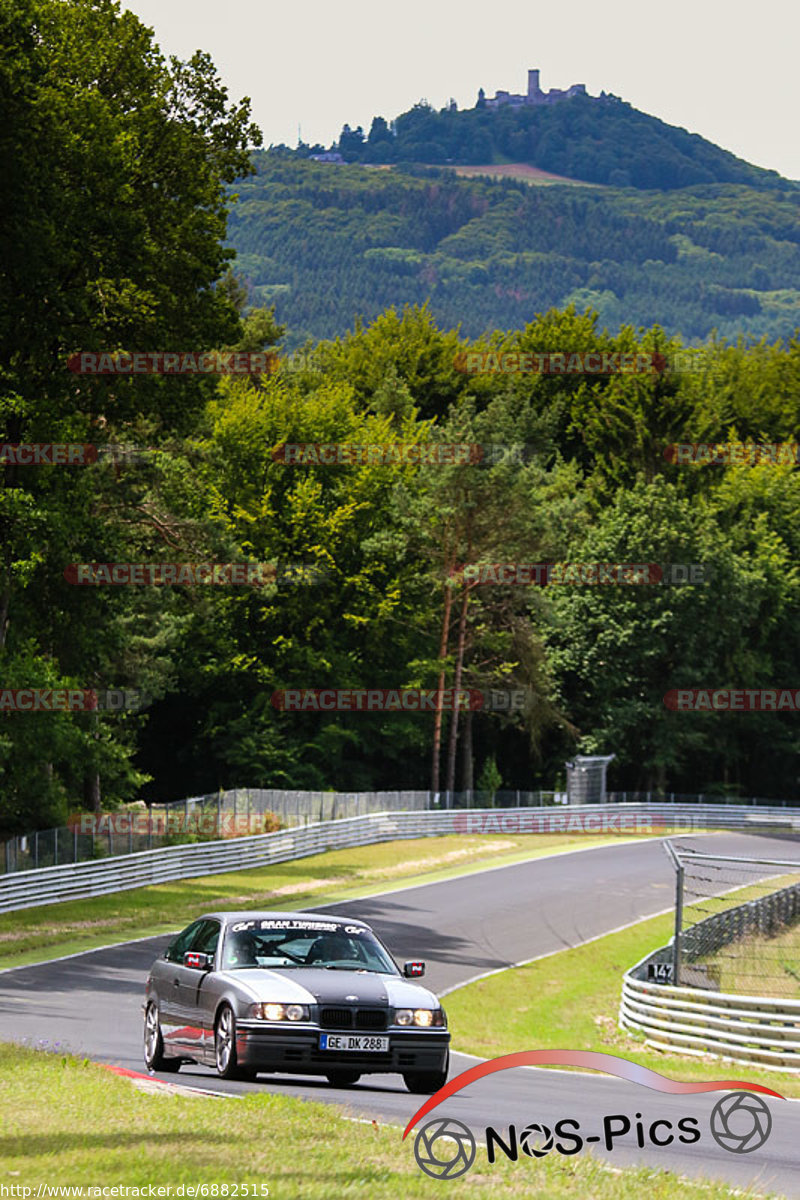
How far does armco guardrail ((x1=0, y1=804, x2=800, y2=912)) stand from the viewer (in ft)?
121

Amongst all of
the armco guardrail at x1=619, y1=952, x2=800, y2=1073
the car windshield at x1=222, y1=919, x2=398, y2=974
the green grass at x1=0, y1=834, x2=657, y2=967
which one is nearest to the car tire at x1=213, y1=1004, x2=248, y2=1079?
the car windshield at x1=222, y1=919, x2=398, y2=974

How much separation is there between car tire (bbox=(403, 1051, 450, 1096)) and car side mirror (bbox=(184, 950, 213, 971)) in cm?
188

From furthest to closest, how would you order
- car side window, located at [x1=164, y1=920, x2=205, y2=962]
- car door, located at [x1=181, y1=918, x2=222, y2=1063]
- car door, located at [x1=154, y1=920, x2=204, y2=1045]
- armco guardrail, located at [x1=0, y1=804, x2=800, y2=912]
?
1. armco guardrail, located at [x1=0, y1=804, x2=800, y2=912]
2. car side window, located at [x1=164, y1=920, x2=205, y2=962]
3. car door, located at [x1=154, y1=920, x2=204, y2=1045]
4. car door, located at [x1=181, y1=918, x2=222, y2=1063]

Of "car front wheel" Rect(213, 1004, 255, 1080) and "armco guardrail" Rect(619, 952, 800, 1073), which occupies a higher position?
"car front wheel" Rect(213, 1004, 255, 1080)

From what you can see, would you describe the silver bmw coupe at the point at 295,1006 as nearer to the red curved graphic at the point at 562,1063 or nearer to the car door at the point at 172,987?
the car door at the point at 172,987

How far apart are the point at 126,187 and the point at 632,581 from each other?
49.5 m


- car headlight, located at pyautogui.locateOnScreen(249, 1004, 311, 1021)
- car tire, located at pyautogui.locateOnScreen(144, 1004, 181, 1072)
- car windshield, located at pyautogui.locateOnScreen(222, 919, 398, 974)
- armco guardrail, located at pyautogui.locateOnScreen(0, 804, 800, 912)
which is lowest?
armco guardrail, located at pyautogui.locateOnScreen(0, 804, 800, 912)

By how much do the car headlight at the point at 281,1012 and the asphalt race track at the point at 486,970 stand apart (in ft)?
2.81

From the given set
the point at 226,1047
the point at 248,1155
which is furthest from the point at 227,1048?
the point at 248,1155

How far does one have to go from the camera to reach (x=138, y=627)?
60.3 metres

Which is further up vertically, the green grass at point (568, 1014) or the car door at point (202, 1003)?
the car door at point (202, 1003)

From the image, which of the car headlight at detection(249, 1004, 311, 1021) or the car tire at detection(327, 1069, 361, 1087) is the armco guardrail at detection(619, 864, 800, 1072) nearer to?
the car tire at detection(327, 1069, 361, 1087)

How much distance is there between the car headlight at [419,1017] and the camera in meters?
12.4

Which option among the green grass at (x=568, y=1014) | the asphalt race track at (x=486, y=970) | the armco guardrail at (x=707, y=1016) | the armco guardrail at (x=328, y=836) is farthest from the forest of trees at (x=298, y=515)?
the armco guardrail at (x=707, y=1016)
